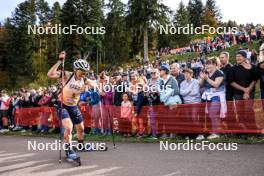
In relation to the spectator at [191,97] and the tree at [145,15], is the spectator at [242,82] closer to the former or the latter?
the spectator at [191,97]

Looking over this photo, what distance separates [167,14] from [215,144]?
5302cm

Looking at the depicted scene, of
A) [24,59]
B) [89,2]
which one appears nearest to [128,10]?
[89,2]

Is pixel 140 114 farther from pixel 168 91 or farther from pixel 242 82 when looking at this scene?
pixel 242 82

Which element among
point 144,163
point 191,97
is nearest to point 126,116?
point 191,97

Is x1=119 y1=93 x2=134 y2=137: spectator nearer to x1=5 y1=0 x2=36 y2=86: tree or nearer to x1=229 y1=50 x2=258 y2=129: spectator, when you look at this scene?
x1=229 y1=50 x2=258 y2=129: spectator

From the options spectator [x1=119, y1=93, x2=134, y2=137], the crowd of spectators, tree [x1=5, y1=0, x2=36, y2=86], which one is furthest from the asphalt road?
tree [x1=5, y1=0, x2=36, y2=86]

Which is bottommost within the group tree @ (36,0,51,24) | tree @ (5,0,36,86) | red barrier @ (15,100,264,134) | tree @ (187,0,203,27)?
red barrier @ (15,100,264,134)

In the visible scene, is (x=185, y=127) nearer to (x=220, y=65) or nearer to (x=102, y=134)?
(x=220, y=65)

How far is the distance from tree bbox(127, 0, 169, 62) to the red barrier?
46744mm

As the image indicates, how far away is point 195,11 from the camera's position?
11725cm

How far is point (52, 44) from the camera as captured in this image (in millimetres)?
83812

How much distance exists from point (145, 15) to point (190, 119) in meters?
50.1

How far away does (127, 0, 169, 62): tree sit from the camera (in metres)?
60.0

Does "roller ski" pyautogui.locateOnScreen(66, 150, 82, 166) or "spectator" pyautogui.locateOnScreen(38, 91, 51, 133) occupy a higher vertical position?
"spectator" pyautogui.locateOnScreen(38, 91, 51, 133)
